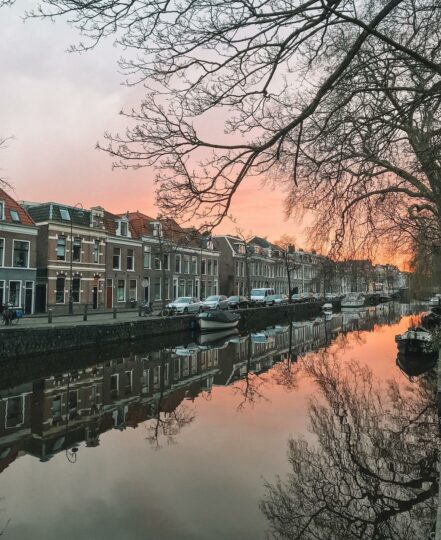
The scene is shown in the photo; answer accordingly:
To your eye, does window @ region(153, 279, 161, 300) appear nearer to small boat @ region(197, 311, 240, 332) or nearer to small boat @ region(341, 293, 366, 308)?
small boat @ region(197, 311, 240, 332)

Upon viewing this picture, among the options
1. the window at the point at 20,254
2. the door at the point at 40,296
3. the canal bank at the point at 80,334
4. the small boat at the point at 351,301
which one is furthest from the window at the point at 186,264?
the small boat at the point at 351,301

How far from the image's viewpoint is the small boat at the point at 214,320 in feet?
93.6

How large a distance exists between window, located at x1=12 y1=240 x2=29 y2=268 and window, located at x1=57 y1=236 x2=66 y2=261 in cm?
273

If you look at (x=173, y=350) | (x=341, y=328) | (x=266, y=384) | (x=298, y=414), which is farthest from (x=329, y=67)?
(x=341, y=328)

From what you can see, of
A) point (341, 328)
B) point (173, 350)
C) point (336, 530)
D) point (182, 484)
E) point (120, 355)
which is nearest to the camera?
point (336, 530)

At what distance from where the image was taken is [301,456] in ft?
26.6

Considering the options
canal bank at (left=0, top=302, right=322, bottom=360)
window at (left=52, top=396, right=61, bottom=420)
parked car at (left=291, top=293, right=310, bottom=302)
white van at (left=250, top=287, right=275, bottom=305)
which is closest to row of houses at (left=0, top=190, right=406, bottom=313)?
canal bank at (left=0, top=302, right=322, bottom=360)

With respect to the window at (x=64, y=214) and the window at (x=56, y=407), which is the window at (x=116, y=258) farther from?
the window at (x=56, y=407)

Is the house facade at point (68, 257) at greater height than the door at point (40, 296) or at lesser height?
greater

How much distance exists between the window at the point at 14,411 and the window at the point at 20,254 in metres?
17.4

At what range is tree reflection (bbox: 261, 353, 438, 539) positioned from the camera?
18.6 ft

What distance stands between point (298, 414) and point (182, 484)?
4669mm

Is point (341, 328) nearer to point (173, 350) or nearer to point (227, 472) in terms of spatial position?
point (173, 350)

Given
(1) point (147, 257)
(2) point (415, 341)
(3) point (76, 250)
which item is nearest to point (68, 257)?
(3) point (76, 250)
